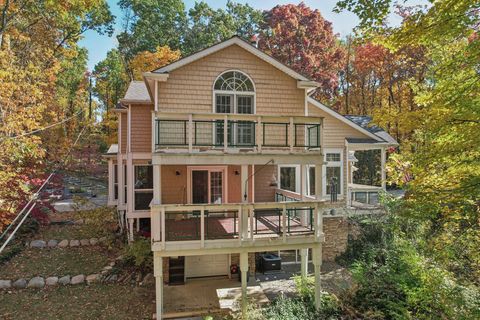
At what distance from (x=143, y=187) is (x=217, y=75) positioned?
643cm

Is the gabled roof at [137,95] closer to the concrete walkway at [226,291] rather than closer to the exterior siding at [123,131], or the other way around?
the exterior siding at [123,131]

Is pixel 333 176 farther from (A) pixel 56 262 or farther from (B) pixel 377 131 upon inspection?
(A) pixel 56 262

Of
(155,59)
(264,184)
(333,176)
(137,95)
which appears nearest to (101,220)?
(137,95)

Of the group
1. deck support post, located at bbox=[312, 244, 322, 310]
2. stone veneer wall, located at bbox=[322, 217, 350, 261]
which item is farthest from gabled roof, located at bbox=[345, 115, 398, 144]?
deck support post, located at bbox=[312, 244, 322, 310]

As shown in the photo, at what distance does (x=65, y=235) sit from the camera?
1542 centimetres

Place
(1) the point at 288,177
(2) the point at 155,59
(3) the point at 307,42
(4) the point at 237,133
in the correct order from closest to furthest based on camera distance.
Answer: (4) the point at 237,133 → (1) the point at 288,177 → (2) the point at 155,59 → (3) the point at 307,42

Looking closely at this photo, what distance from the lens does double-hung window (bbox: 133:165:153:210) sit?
13.1m

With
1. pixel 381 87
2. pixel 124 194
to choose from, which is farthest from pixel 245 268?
pixel 381 87

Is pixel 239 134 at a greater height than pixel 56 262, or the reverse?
pixel 239 134

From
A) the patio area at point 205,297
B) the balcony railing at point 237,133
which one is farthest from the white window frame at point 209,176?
the patio area at point 205,297

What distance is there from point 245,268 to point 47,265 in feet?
29.5

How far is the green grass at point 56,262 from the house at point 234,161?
2.06 meters

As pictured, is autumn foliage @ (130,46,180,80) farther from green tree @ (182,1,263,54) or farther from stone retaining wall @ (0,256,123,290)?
stone retaining wall @ (0,256,123,290)

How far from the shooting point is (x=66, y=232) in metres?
15.9
